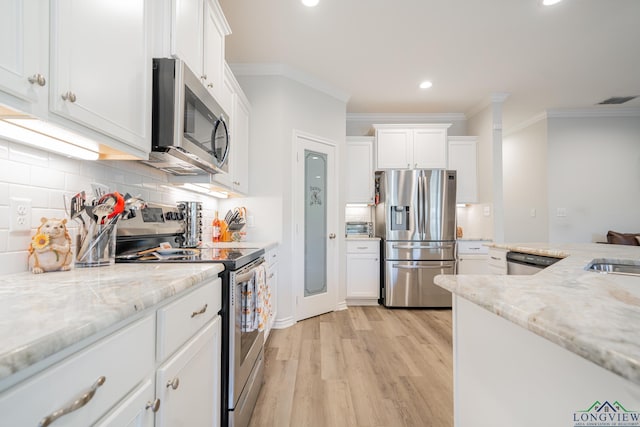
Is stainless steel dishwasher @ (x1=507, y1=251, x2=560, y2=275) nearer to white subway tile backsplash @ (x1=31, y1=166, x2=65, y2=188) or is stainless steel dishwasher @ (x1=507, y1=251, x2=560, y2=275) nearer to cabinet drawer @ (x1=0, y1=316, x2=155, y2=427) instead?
cabinet drawer @ (x1=0, y1=316, x2=155, y2=427)

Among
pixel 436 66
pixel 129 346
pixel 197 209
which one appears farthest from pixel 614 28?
pixel 129 346

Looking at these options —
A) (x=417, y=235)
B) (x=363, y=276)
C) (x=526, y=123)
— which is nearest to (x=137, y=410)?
(x=363, y=276)

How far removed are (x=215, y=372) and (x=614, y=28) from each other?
12.7ft

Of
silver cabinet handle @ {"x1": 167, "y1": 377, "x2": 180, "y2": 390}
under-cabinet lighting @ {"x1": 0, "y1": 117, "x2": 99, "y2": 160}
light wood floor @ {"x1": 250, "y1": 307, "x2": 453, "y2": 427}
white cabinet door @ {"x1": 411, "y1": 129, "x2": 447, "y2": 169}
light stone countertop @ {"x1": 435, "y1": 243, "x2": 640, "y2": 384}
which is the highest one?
white cabinet door @ {"x1": 411, "y1": 129, "x2": 447, "y2": 169}

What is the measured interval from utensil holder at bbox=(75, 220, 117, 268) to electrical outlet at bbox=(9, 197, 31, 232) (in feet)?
0.50

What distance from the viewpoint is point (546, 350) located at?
0.60m

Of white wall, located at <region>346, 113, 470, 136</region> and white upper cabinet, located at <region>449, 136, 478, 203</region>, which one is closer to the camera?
white upper cabinet, located at <region>449, 136, 478, 203</region>

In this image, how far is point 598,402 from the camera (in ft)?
1.59

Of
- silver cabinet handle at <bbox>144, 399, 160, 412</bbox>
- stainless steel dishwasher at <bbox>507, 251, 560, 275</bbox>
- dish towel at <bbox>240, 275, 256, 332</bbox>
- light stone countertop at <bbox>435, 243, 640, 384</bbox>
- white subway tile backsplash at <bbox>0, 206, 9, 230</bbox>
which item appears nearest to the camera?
light stone countertop at <bbox>435, 243, 640, 384</bbox>

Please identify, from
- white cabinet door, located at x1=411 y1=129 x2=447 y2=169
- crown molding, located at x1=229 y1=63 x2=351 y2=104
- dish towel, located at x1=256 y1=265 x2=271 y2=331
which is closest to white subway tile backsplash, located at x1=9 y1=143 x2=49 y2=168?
dish towel, located at x1=256 y1=265 x2=271 y2=331

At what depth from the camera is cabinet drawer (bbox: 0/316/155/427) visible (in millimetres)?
409

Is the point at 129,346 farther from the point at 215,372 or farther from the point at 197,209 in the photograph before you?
the point at 197,209

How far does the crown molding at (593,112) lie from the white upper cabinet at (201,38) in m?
4.73

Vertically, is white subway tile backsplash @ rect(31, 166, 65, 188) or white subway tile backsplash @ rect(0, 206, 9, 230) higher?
white subway tile backsplash @ rect(31, 166, 65, 188)
